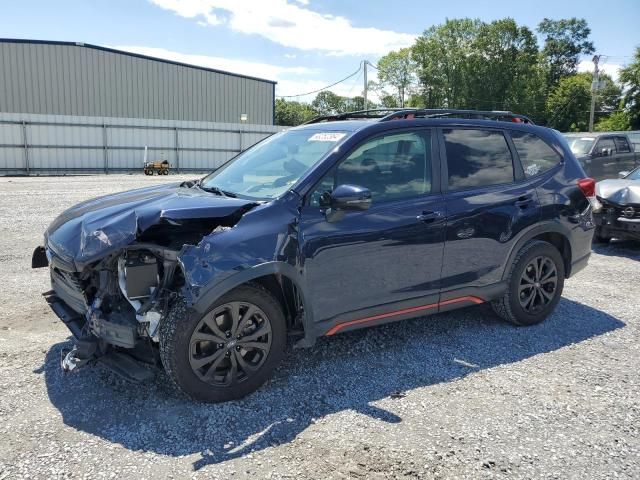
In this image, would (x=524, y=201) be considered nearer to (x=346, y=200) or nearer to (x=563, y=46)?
(x=346, y=200)

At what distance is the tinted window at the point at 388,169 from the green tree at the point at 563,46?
84.6m

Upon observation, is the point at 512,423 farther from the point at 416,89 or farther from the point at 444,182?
the point at 416,89

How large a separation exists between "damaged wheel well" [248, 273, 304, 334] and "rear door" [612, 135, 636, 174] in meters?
12.9

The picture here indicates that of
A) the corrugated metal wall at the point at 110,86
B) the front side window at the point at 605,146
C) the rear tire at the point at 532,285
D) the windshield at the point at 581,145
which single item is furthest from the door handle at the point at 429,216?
the corrugated metal wall at the point at 110,86

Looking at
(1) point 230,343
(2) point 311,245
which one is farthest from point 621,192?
(1) point 230,343

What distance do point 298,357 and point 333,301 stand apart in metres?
0.71

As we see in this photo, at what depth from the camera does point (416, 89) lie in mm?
73562

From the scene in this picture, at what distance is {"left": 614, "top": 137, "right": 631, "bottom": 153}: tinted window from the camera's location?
13755 mm

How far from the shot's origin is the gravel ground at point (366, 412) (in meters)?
2.75

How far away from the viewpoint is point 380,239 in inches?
147

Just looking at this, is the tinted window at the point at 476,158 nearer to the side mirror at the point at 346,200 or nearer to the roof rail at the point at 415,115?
the roof rail at the point at 415,115

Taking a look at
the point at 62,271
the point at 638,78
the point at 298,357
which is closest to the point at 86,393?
the point at 62,271

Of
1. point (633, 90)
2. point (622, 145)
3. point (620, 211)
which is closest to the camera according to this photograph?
point (620, 211)

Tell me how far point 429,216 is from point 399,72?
7678 cm
